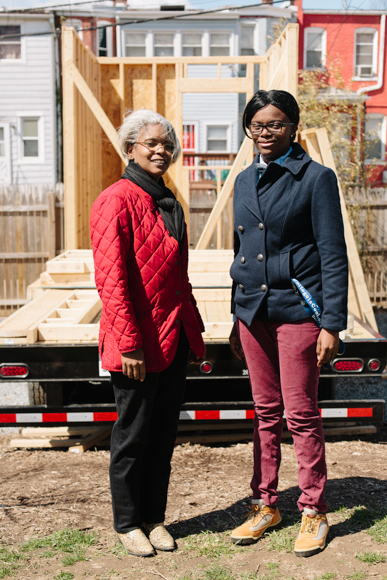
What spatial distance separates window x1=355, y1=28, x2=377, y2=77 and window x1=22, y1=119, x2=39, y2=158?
12.2m

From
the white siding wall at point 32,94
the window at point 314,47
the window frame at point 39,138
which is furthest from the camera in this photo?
the window at point 314,47

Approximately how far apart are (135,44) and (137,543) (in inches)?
820

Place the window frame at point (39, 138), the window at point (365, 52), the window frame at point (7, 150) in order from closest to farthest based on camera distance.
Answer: the window frame at point (39, 138) → the window frame at point (7, 150) → the window at point (365, 52)

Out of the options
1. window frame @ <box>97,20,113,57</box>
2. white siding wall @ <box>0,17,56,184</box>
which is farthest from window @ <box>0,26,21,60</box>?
window frame @ <box>97,20,113,57</box>

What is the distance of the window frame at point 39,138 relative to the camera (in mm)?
19625

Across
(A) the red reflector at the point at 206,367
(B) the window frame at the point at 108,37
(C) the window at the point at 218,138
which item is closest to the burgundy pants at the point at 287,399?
(A) the red reflector at the point at 206,367

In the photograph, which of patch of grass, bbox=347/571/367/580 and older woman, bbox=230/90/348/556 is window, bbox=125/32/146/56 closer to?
older woman, bbox=230/90/348/556

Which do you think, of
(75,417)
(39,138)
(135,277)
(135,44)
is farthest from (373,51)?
(135,277)

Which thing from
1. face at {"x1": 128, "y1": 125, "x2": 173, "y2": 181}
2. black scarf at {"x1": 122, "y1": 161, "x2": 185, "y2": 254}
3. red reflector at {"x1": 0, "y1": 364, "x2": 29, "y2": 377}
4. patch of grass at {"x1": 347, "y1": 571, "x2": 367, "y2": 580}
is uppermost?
face at {"x1": 128, "y1": 125, "x2": 173, "y2": 181}

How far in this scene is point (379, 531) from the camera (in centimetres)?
306

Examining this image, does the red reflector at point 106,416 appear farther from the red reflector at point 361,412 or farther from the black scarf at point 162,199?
the black scarf at point 162,199

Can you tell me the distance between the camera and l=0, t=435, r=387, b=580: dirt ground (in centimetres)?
273

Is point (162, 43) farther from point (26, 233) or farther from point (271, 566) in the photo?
point (271, 566)

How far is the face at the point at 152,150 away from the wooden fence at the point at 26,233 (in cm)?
812
